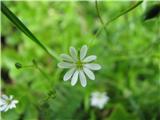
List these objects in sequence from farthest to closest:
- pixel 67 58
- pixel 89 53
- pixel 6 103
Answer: pixel 89 53
pixel 6 103
pixel 67 58

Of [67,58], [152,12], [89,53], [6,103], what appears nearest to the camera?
[67,58]

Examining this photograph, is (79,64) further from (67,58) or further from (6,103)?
(6,103)

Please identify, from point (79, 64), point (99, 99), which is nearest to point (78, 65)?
point (79, 64)

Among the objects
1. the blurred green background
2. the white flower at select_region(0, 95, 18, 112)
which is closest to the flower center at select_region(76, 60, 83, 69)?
the white flower at select_region(0, 95, 18, 112)

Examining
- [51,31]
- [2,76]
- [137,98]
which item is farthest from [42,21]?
[137,98]

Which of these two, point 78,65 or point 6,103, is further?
point 6,103

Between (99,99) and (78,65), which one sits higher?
(99,99)
